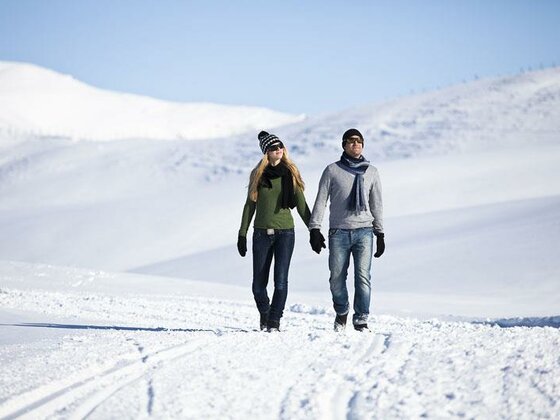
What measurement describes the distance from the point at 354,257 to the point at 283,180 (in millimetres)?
956

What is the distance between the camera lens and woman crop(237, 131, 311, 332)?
24.5 feet

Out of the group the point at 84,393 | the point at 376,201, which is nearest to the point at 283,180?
the point at 376,201

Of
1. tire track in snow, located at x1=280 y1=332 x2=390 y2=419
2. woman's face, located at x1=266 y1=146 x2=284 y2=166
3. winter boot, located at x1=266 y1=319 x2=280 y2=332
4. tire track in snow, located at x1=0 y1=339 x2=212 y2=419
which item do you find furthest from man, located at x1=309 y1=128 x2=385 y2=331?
tire track in snow, located at x1=0 y1=339 x2=212 y2=419

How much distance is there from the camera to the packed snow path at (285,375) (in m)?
4.57

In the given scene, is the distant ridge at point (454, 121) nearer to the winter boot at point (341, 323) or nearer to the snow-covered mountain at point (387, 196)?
the snow-covered mountain at point (387, 196)

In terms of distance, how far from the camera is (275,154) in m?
7.43

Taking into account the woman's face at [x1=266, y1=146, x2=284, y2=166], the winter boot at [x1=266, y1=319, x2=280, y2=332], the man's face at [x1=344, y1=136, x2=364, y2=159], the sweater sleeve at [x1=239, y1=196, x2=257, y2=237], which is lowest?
the winter boot at [x1=266, y1=319, x2=280, y2=332]

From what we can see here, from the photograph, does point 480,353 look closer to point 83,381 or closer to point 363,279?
point 363,279

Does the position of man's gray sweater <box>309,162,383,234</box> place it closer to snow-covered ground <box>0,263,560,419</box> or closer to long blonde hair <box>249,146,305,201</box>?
long blonde hair <box>249,146,305,201</box>

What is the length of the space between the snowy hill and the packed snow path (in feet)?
319

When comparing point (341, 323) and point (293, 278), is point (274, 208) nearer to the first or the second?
point (341, 323)

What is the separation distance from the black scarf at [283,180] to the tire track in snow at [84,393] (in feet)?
6.43

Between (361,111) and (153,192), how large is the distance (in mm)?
19150

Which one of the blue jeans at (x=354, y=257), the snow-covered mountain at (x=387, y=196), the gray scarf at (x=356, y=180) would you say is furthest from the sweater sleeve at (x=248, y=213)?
the snow-covered mountain at (x=387, y=196)
